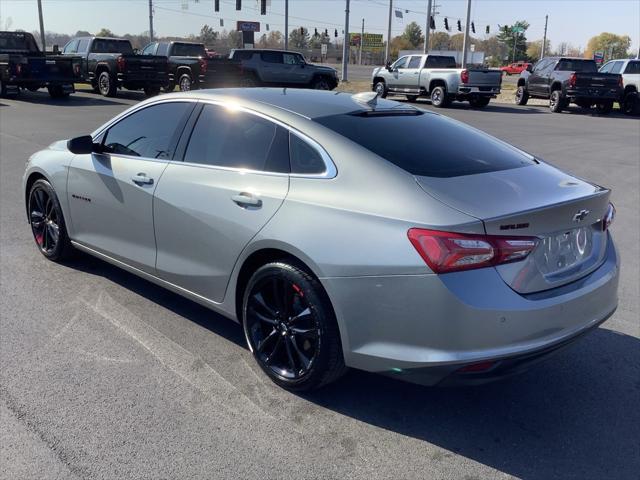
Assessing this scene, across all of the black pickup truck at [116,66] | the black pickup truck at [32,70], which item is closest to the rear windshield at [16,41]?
the black pickup truck at [32,70]

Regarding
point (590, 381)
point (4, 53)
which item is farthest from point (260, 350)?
point (4, 53)

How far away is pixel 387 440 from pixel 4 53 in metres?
22.3

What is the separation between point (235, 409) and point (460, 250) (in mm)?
1486

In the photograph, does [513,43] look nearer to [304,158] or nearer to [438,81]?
[438,81]

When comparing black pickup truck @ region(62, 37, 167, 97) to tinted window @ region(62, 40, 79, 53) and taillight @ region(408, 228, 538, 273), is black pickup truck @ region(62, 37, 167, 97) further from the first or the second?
taillight @ region(408, 228, 538, 273)

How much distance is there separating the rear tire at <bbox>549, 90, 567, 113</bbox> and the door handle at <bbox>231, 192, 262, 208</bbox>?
23316mm

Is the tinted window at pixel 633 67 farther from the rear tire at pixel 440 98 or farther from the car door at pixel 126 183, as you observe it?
the car door at pixel 126 183

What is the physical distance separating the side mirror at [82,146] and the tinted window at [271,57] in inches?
872

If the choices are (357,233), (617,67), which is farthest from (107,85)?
(357,233)

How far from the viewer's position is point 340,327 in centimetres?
324

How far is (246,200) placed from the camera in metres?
3.66

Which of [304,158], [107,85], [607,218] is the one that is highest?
[304,158]

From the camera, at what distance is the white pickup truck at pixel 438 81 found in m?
24.5

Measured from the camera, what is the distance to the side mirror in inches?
192
